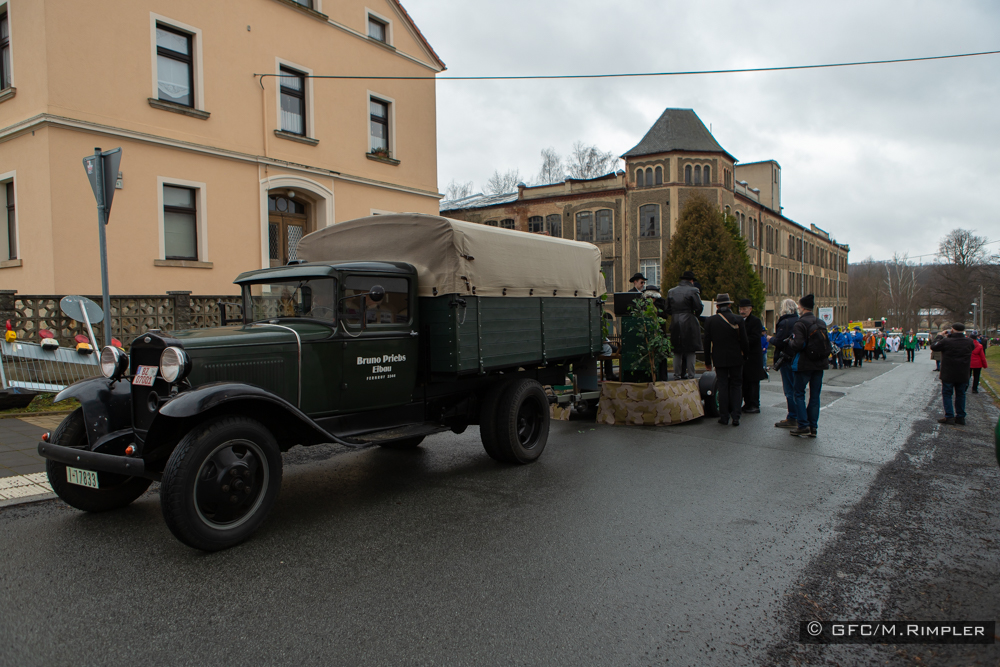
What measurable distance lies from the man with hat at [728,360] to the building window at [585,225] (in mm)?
35746

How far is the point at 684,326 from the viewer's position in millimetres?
9930

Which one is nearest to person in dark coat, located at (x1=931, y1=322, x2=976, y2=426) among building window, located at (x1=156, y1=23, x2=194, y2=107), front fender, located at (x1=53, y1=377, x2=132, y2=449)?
front fender, located at (x1=53, y1=377, x2=132, y2=449)

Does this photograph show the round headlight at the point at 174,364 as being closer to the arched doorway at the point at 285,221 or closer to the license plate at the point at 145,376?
the license plate at the point at 145,376

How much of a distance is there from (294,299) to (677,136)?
4206 cm

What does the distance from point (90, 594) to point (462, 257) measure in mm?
3808

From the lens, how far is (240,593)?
11.5 feet

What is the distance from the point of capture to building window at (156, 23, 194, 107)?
12844 millimetres

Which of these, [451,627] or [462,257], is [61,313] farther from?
[451,627]

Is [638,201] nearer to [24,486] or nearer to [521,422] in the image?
[521,422]

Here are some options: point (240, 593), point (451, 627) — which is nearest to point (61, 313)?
point (240, 593)

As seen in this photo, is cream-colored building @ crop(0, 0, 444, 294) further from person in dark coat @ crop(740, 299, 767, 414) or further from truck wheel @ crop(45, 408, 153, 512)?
person in dark coat @ crop(740, 299, 767, 414)

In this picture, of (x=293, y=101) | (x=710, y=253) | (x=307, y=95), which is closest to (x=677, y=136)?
(x=710, y=253)

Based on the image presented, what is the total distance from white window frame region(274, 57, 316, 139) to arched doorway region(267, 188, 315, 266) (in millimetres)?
1539

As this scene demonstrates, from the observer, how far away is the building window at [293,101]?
15195 millimetres
